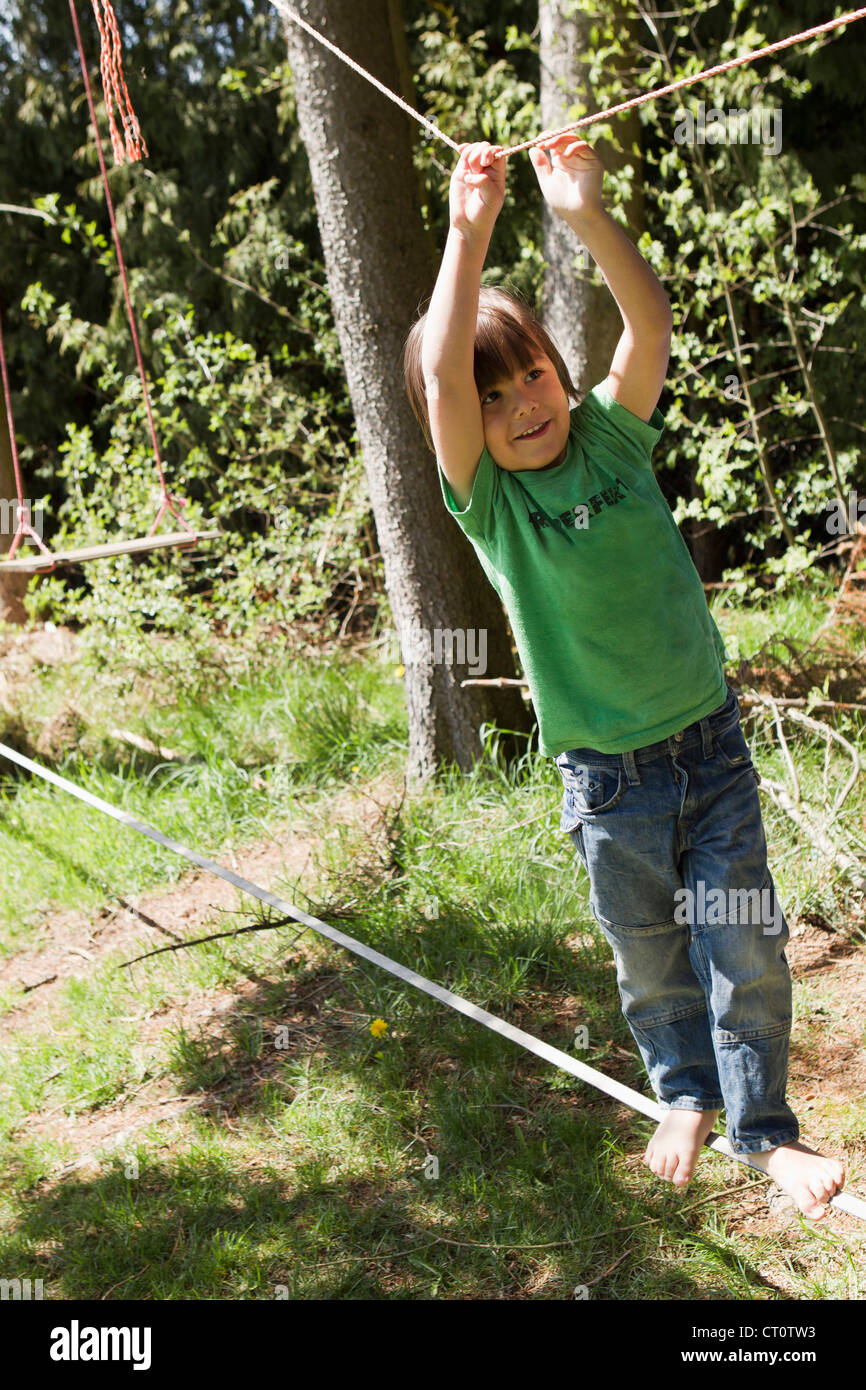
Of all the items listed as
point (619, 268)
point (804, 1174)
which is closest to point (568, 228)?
point (619, 268)

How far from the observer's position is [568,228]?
16.1 ft

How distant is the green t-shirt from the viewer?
6.66 feet

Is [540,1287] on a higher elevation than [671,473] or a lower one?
lower

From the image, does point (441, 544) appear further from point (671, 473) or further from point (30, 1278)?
point (671, 473)

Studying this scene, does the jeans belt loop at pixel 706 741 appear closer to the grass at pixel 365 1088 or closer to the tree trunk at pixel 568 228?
the grass at pixel 365 1088

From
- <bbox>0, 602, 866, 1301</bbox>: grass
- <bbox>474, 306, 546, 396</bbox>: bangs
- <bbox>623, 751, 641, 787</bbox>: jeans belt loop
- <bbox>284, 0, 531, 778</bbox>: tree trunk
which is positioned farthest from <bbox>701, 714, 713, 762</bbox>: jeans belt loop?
<bbox>284, 0, 531, 778</bbox>: tree trunk

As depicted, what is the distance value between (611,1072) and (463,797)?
137 centimetres

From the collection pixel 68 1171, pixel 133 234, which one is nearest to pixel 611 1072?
pixel 68 1171

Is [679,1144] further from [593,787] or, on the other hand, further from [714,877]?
[593,787]

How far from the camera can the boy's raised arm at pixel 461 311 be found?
1.84m

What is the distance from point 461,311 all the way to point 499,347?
137 mm

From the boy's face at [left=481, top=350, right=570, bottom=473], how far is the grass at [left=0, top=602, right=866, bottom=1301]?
153cm

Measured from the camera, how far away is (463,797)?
162 inches

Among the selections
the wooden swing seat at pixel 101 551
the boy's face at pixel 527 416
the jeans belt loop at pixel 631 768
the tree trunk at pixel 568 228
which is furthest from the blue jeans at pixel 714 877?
the tree trunk at pixel 568 228
